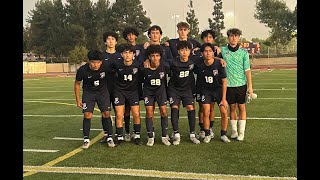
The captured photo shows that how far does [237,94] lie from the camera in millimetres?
5980

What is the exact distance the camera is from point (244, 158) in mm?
4855

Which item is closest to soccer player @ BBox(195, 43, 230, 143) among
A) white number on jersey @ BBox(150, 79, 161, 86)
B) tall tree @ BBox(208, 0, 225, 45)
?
white number on jersey @ BBox(150, 79, 161, 86)

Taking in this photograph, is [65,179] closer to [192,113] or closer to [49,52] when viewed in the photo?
[192,113]

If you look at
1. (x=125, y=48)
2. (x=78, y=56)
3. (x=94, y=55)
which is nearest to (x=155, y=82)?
(x=125, y=48)

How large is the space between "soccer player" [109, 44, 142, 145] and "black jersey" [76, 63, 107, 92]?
21 centimetres

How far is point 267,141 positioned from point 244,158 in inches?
43.5

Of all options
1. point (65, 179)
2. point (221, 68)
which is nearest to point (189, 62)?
point (221, 68)

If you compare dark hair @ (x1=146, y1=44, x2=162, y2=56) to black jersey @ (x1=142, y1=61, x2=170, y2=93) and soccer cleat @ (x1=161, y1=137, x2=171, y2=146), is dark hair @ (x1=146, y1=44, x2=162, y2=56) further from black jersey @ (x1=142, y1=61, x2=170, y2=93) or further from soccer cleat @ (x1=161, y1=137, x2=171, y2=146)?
soccer cleat @ (x1=161, y1=137, x2=171, y2=146)

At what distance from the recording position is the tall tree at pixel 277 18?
196 ft

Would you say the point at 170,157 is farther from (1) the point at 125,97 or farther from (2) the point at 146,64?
(2) the point at 146,64

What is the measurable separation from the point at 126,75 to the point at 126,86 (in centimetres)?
20

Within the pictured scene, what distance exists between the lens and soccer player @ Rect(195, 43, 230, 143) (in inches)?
231
